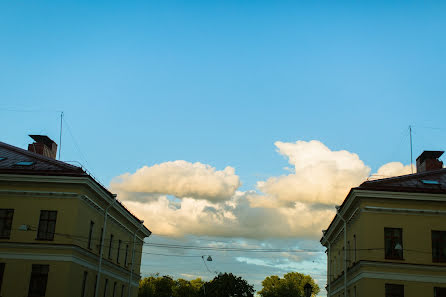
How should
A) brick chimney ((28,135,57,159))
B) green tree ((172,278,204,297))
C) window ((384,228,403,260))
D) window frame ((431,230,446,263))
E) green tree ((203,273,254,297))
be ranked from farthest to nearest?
1. green tree ((172,278,204,297))
2. green tree ((203,273,254,297))
3. brick chimney ((28,135,57,159))
4. window ((384,228,403,260))
5. window frame ((431,230,446,263))

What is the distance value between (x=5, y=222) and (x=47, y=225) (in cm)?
292

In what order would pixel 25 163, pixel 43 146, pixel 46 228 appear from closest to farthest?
1. pixel 46 228
2. pixel 25 163
3. pixel 43 146

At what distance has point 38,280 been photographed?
101 ft

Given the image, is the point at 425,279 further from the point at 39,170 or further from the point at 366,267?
the point at 39,170

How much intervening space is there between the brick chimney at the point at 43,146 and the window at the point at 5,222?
11.0 m

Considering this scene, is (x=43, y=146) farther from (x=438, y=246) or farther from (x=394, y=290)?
(x=438, y=246)

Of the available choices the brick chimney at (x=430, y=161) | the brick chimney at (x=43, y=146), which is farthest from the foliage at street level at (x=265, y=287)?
the brick chimney at (x=430, y=161)

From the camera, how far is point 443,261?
29688 mm

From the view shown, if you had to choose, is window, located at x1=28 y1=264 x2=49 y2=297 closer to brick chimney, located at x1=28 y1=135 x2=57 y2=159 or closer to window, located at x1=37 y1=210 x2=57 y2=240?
window, located at x1=37 y1=210 x2=57 y2=240

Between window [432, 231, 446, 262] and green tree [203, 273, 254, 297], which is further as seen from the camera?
green tree [203, 273, 254, 297]

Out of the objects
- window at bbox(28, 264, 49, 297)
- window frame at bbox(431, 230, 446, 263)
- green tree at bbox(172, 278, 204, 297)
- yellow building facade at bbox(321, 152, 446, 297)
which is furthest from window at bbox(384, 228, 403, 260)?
green tree at bbox(172, 278, 204, 297)

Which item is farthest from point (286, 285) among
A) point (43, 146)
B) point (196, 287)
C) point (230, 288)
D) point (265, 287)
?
point (43, 146)

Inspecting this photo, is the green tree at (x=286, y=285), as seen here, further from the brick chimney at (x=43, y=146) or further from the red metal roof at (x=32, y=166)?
the red metal roof at (x=32, y=166)

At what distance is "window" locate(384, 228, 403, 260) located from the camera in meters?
29.9
